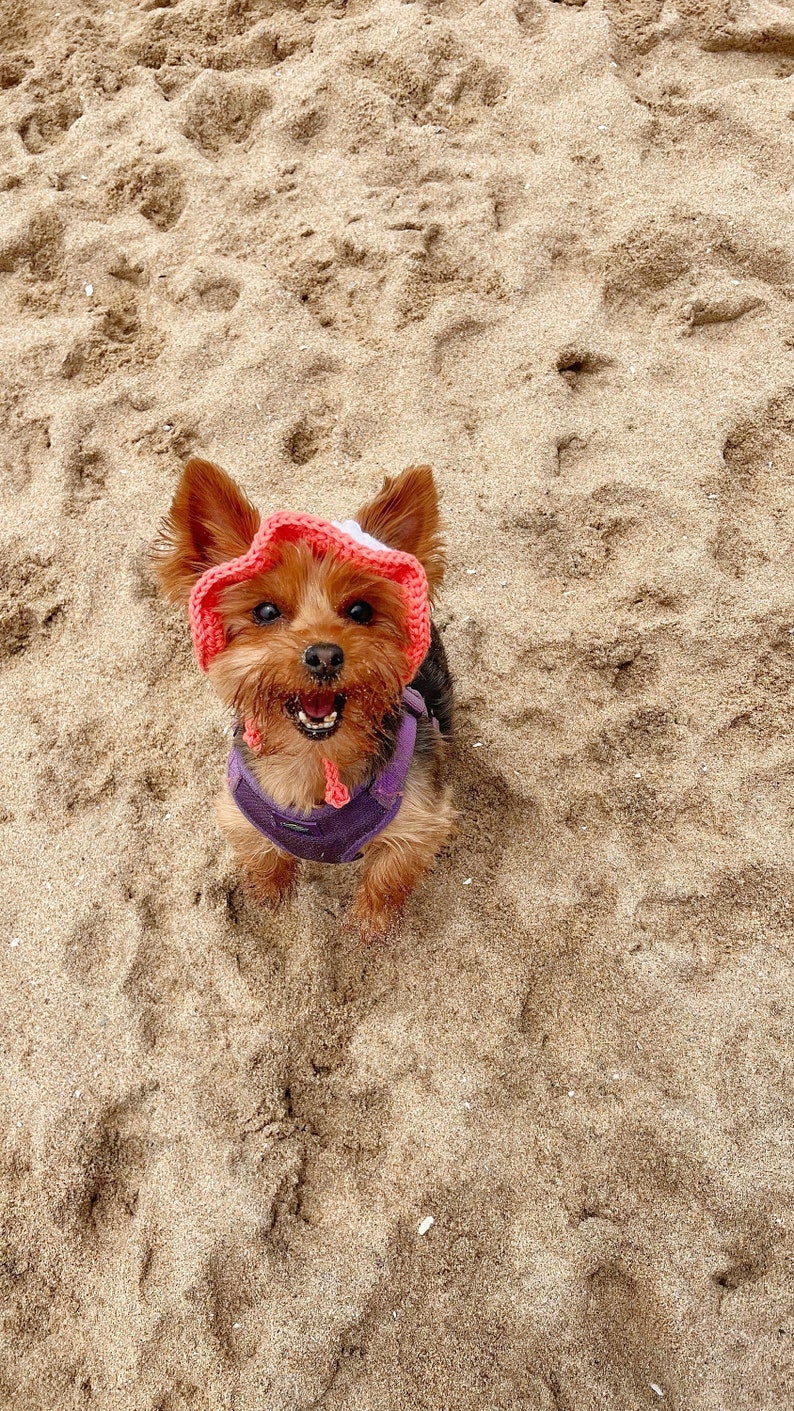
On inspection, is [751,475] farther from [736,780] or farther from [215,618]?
[215,618]

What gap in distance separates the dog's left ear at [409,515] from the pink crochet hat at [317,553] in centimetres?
20

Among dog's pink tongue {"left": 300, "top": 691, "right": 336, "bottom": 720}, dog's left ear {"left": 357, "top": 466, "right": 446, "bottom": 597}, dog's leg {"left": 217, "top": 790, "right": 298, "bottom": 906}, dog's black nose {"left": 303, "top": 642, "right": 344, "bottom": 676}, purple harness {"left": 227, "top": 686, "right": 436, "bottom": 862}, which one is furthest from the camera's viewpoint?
dog's leg {"left": 217, "top": 790, "right": 298, "bottom": 906}

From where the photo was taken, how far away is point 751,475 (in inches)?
161

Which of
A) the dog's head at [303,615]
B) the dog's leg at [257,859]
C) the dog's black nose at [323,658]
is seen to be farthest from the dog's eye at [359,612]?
the dog's leg at [257,859]

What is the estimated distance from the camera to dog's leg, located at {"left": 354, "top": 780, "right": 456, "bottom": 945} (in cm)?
301

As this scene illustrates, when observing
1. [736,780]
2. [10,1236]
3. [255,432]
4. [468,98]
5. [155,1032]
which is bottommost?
[10,1236]

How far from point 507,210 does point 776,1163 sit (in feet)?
14.2

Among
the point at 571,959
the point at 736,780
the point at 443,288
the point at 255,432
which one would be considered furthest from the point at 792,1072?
the point at 443,288

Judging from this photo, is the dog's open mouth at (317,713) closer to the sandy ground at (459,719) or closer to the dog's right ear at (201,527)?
the dog's right ear at (201,527)

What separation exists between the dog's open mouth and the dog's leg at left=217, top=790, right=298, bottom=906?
0.73m

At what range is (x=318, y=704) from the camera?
2.50 m

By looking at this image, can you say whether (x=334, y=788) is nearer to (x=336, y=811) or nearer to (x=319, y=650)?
(x=336, y=811)

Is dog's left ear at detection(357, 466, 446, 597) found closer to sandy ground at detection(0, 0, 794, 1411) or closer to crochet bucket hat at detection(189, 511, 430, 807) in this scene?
crochet bucket hat at detection(189, 511, 430, 807)

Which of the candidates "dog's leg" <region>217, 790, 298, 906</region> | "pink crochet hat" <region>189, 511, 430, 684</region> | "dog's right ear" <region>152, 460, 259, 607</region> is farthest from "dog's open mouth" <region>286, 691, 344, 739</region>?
Answer: "dog's leg" <region>217, 790, 298, 906</region>
